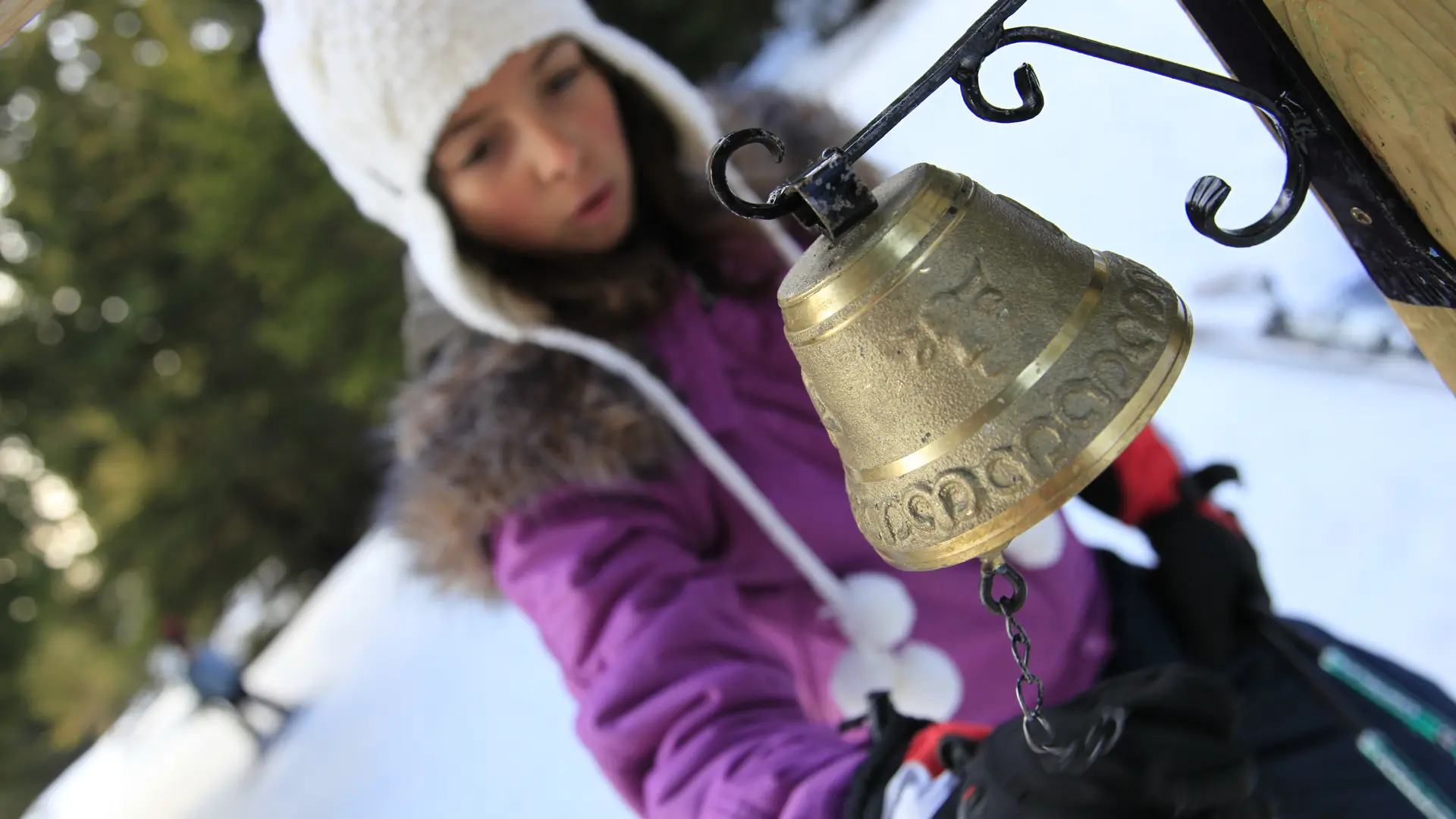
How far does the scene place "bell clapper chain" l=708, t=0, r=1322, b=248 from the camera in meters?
0.34

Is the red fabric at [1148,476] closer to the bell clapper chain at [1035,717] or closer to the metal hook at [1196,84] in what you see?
the bell clapper chain at [1035,717]

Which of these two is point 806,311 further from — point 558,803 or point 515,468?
point 558,803

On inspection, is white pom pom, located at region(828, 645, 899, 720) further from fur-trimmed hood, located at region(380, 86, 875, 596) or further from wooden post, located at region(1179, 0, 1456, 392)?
wooden post, located at region(1179, 0, 1456, 392)

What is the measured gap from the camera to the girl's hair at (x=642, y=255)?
38.7 inches

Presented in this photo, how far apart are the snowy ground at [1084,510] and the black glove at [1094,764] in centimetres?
100

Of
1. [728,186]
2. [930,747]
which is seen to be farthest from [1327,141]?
[930,747]

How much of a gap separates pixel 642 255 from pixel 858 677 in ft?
1.66

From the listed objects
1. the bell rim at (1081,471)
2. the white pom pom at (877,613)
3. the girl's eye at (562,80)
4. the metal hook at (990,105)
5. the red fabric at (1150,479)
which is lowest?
the red fabric at (1150,479)

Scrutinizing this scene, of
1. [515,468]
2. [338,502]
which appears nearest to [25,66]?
[338,502]

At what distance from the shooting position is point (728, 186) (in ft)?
1.15

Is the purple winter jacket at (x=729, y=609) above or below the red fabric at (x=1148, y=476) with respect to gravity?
above

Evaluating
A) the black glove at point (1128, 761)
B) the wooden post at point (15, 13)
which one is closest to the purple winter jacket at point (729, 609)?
the black glove at point (1128, 761)

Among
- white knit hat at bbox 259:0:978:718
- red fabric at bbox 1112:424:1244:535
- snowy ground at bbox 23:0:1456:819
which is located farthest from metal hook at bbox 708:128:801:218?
snowy ground at bbox 23:0:1456:819

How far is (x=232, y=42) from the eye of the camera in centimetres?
348
